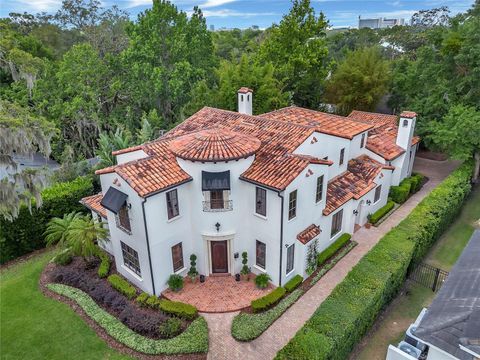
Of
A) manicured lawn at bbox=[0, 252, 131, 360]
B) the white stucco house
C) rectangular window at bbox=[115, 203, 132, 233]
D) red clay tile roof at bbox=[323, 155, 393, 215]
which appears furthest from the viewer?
red clay tile roof at bbox=[323, 155, 393, 215]

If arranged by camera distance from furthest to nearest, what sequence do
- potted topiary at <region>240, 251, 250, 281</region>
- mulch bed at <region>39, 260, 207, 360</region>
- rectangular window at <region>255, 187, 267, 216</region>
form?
potted topiary at <region>240, 251, 250, 281</region>
rectangular window at <region>255, 187, 267, 216</region>
mulch bed at <region>39, 260, 207, 360</region>

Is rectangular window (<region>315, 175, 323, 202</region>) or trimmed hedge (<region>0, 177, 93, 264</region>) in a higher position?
rectangular window (<region>315, 175, 323, 202</region>)

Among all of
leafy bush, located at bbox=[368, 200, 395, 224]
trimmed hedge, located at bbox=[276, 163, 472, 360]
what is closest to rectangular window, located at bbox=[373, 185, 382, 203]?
leafy bush, located at bbox=[368, 200, 395, 224]

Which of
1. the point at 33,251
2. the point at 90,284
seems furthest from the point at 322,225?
the point at 33,251

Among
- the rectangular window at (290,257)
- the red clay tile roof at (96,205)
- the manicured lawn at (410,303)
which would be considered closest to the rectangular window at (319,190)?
the rectangular window at (290,257)

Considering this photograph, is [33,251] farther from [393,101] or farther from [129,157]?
[393,101]

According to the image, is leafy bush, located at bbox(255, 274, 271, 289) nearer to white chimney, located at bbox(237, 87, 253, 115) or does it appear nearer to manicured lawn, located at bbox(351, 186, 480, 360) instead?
manicured lawn, located at bbox(351, 186, 480, 360)
